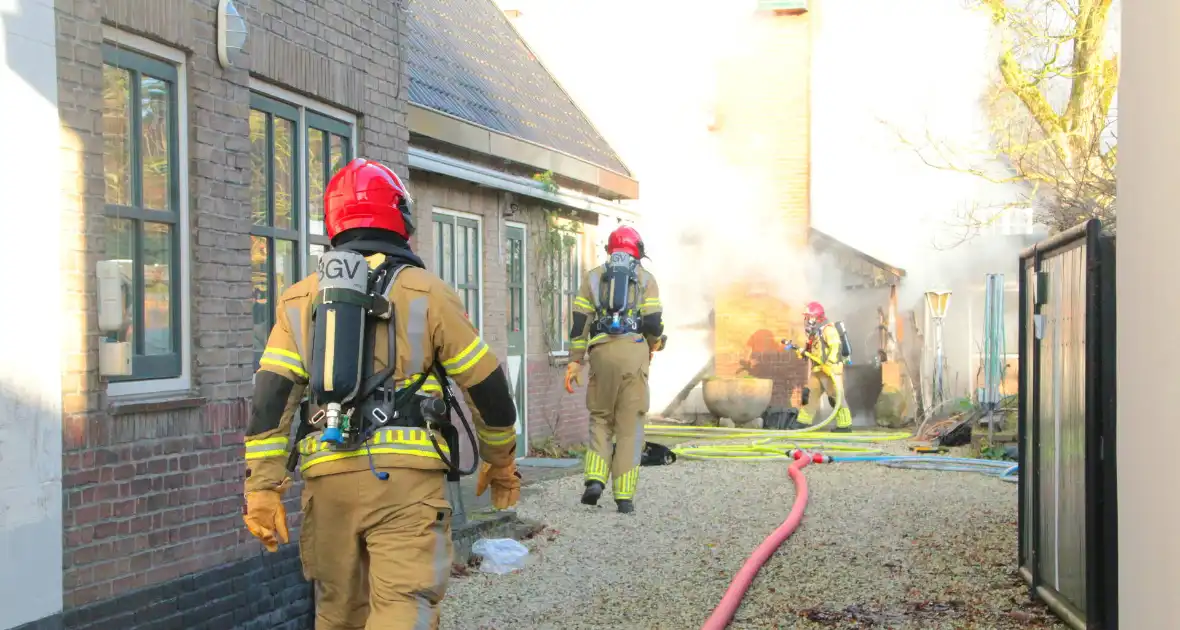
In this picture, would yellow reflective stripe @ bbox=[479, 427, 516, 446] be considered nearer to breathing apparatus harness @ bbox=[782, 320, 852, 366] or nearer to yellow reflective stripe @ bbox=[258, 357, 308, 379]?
yellow reflective stripe @ bbox=[258, 357, 308, 379]

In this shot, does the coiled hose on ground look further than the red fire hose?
Yes

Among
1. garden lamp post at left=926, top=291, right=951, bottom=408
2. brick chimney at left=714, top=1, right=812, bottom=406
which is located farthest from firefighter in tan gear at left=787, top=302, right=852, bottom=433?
brick chimney at left=714, top=1, right=812, bottom=406

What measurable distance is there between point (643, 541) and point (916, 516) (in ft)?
7.13

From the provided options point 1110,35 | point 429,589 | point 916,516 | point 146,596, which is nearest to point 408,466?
point 429,589

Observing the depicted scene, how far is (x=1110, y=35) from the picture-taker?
1495cm

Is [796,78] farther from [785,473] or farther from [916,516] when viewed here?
[916,516]

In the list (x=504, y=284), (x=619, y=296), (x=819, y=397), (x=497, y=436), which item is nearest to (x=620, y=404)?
(x=619, y=296)

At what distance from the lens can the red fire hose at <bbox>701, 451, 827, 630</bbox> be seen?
5.48 meters

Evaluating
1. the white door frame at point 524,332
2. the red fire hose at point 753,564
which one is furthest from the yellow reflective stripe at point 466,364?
the white door frame at point 524,332

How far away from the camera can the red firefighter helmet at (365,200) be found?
3910 mm

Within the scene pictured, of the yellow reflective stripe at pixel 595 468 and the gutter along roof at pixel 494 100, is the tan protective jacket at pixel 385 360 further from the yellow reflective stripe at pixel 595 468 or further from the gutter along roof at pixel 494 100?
the gutter along roof at pixel 494 100

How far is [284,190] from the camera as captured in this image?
633 centimetres

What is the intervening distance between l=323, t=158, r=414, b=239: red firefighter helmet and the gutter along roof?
5.66 m

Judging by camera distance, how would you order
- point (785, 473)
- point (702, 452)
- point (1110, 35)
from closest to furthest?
1. point (785, 473)
2. point (702, 452)
3. point (1110, 35)
